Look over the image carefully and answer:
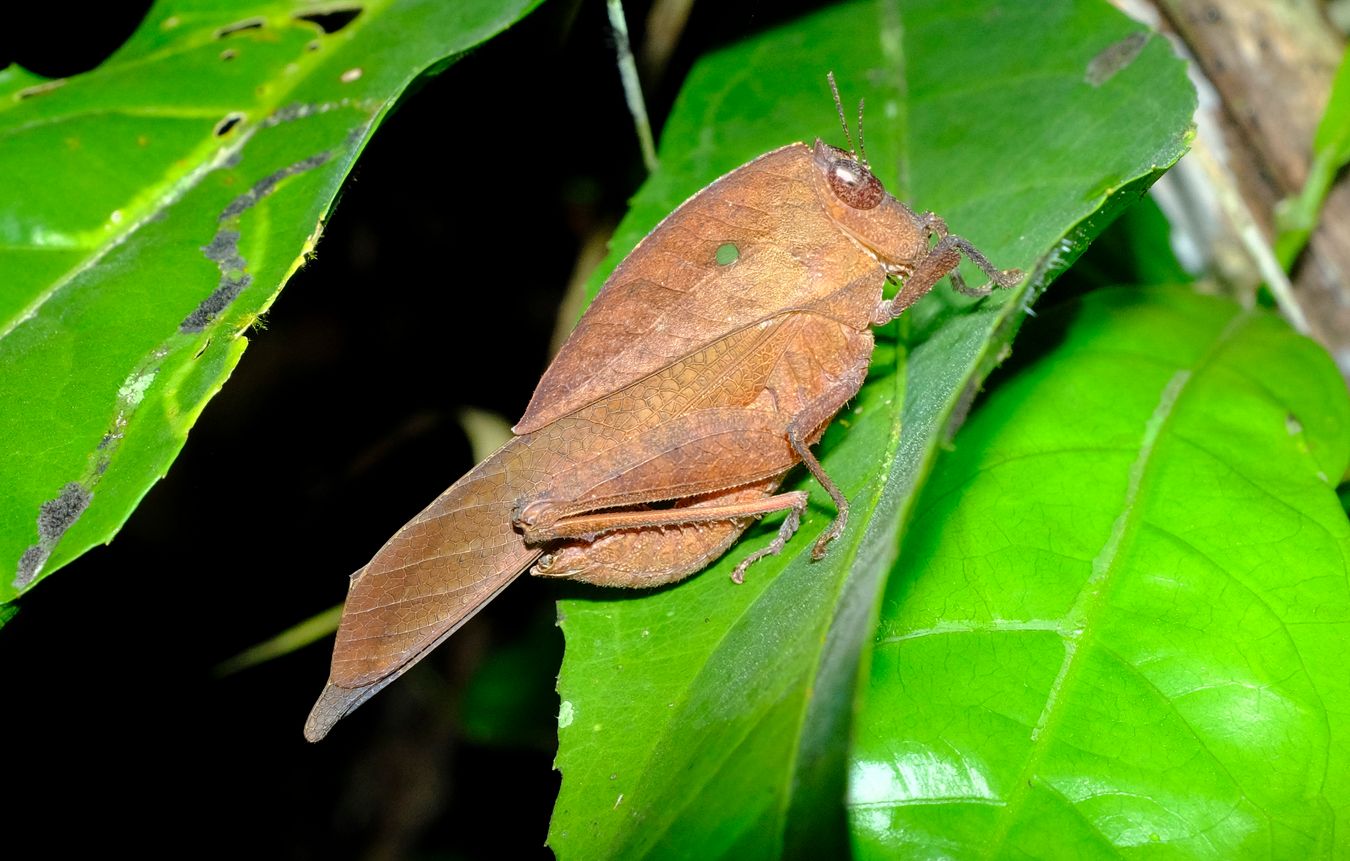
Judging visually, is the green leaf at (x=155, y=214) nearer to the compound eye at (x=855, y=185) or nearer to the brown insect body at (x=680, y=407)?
the brown insect body at (x=680, y=407)

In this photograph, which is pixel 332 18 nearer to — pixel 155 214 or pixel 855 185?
pixel 155 214

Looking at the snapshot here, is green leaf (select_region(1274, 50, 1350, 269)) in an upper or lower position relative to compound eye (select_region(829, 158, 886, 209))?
lower

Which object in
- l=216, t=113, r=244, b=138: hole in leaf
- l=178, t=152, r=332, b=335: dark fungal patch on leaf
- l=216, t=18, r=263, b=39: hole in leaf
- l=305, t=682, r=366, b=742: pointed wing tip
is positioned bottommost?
l=305, t=682, r=366, b=742: pointed wing tip

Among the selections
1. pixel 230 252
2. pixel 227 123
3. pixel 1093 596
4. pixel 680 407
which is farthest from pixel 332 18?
pixel 1093 596

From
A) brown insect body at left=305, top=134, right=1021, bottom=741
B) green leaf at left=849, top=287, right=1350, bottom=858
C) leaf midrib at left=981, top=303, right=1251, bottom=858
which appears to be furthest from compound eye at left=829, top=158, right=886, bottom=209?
leaf midrib at left=981, top=303, right=1251, bottom=858

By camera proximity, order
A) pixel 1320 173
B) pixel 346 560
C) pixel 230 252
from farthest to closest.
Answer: pixel 346 560, pixel 1320 173, pixel 230 252

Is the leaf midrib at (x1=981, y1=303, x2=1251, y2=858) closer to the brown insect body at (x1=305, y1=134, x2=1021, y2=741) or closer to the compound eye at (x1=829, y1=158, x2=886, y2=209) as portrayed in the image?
the brown insect body at (x1=305, y1=134, x2=1021, y2=741)
